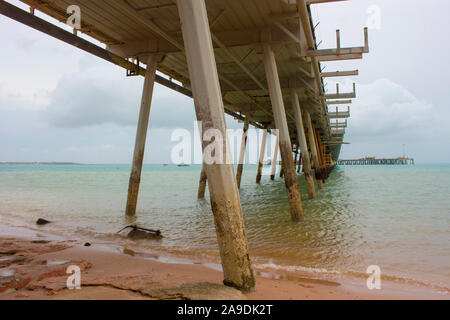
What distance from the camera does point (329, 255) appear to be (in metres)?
5.16

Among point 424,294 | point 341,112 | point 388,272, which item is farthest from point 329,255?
point 341,112

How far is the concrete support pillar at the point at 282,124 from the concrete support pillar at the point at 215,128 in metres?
5.53

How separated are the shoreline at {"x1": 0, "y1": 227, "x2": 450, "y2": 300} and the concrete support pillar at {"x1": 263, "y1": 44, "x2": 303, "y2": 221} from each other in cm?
419

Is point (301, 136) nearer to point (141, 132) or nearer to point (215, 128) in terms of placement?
point (141, 132)

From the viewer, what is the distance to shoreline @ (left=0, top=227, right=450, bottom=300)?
9.04ft

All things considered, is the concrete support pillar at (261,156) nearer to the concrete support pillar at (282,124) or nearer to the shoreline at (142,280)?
the concrete support pillar at (282,124)

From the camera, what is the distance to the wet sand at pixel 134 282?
275 cm

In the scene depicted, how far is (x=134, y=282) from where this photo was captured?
3.08m

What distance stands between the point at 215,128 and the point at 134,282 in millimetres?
1706
